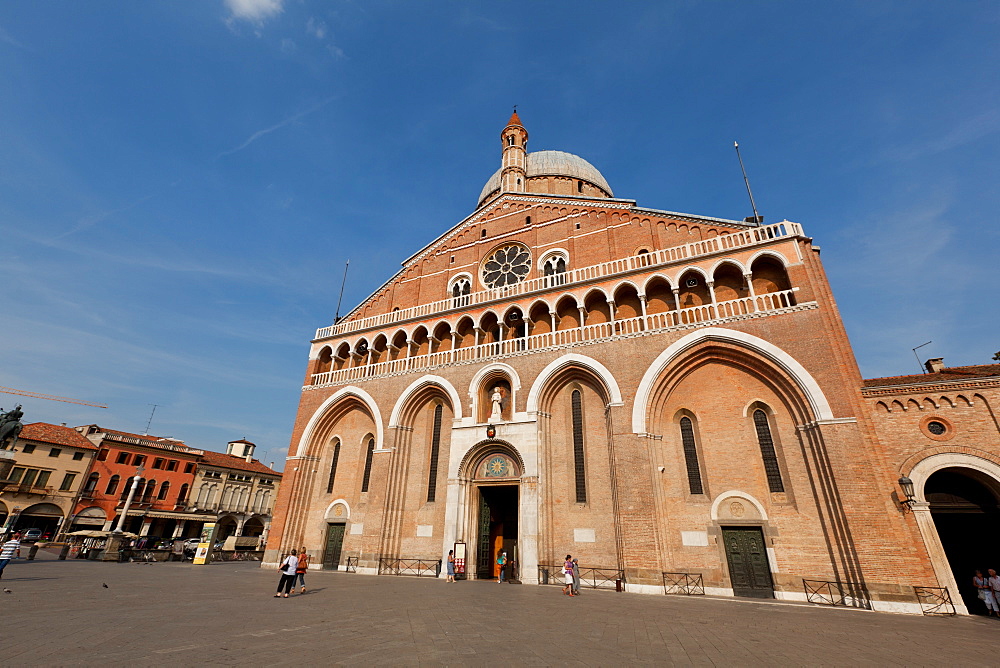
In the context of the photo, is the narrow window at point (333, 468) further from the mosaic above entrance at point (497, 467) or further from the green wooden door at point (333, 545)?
the mosaic above entrance at point (497, 467)

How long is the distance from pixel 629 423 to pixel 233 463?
154ft

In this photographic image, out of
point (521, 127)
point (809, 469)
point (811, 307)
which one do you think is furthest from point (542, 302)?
point (521, 127)

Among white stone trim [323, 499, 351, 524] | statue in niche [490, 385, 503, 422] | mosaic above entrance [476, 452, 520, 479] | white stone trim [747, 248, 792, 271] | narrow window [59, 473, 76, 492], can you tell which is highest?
white stone trim [747, 248, 792, 271]

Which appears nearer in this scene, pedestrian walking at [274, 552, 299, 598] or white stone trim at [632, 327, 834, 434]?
pedestrian walking at [274, 552, 299, 598]

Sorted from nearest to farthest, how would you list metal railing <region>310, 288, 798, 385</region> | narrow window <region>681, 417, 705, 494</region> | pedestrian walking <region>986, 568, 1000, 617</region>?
pedestrian walking <region>986, 568, 1000, 617</region> → narrow window <region>681, 417, 705, 494</region> → metal railing <region>310, 288, 798, 385</region>

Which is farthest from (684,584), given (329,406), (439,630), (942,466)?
(329,406)

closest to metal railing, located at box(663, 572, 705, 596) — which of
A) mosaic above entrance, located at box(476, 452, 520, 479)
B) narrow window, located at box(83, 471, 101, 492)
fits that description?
mosaic above entrance, located at box(476, 452, 520, 479)

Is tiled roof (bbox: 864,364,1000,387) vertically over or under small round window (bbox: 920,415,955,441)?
over

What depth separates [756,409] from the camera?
50.6 feet

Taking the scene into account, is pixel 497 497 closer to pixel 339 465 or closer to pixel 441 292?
pixel 339 465

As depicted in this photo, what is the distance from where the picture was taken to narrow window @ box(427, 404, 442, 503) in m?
19.8

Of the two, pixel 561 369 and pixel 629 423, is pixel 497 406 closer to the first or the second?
pixel 561 369

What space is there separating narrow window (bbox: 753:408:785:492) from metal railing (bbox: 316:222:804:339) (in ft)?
21.1

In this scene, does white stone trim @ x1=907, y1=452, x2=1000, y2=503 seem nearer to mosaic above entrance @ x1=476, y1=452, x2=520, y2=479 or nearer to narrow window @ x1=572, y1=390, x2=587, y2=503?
narrow window @ x1=572, y1=390, x2=587, y2=503
